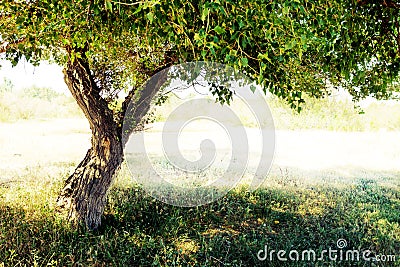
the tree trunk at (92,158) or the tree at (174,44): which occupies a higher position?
the tree at (174,44)

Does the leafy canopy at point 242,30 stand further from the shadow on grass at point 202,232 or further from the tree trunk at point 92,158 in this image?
the shadow on grass at point 202,232

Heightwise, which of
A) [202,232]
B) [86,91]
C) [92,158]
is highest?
[86,91]

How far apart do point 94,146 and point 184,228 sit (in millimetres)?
1627

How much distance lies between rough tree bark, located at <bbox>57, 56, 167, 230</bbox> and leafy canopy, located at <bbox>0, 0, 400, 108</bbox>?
57 centimetres

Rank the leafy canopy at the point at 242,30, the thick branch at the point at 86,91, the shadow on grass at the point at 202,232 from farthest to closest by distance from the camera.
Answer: the thick branch at the point at 86,91
the shadow on grass at the point at 202,232
the leafy canopy at the point at 242,30

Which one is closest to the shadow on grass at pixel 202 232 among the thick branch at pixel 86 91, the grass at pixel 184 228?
the grass at pixel 184 228

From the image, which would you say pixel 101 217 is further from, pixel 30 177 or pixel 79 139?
pixel 79 139

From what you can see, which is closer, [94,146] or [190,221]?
[94,146]

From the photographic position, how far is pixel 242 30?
6.73ft

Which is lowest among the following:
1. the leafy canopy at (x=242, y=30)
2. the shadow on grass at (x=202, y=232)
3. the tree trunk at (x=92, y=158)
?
the shadow on grass at (x=202, y=232)

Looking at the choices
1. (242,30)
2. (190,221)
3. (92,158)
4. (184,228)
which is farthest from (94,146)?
(242,30)

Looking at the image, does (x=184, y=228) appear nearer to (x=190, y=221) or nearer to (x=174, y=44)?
(x=190, y=221)

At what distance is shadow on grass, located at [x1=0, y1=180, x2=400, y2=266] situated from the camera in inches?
166

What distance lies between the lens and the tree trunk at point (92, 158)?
457cm
